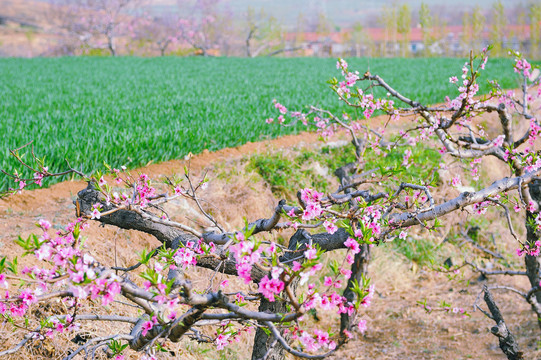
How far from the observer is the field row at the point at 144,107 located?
21.2ft

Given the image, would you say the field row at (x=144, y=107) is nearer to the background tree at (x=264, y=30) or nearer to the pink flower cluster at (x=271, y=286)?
the pink flower cluster at (x=271, y=286)

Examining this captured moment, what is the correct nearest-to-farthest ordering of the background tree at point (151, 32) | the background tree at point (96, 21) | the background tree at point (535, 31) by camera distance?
1. the background tree at point (96, 21)
2. the background tree at point (535, 31)
3. the background tree at point (151, 32)

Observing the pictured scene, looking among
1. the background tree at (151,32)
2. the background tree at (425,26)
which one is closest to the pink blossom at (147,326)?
the background tree at (151,32)

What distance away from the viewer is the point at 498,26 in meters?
44.6

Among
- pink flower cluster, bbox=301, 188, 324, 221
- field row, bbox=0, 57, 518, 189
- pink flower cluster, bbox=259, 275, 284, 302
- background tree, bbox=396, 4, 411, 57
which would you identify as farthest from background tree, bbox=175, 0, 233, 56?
pink flower cluster, bbox=259, 275, 284, 302

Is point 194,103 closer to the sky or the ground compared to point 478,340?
closer to the sky

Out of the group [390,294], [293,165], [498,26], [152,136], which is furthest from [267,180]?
[498,26]

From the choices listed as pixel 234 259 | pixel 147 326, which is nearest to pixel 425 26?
pixel 234 259

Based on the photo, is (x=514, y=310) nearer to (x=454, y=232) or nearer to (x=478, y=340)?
(x=478, y=340)

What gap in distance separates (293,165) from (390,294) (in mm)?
2203

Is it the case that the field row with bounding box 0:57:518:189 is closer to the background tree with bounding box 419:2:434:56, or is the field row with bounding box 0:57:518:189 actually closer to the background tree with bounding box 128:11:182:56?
the background tree with bounding box 128:11:182:56

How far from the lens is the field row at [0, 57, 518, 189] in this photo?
6.45 m

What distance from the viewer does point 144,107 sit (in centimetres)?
998

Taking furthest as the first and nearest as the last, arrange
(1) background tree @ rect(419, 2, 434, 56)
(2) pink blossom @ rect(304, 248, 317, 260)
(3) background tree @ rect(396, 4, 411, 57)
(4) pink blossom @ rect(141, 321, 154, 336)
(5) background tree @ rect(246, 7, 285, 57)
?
(3) background tree @ rect(396, 4, 411, 57) < (1) background tree @ rect(419, 2, 434, 56) < (5) background tree @ rect(246, 7, 285, 57) < (4) pink blossom @ rect(141, 321, 154, 336) < (2) pink blossom @ rect(304, 248, 317, 260)
